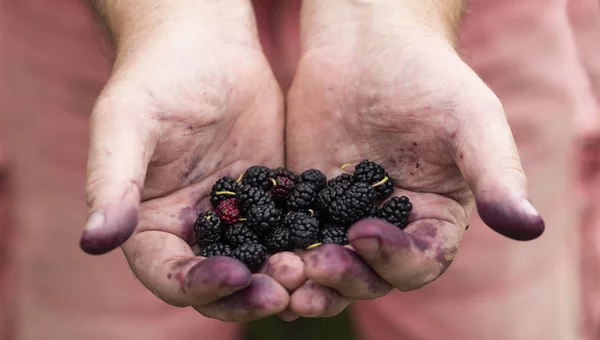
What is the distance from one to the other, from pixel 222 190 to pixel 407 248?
0.45 m

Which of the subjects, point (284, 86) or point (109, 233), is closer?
point (109, 233)

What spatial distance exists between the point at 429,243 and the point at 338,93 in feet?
1.53

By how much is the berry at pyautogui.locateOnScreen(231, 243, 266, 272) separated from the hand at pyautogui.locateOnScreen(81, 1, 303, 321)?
8cm

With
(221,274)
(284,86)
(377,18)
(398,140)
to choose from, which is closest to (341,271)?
(221,274)

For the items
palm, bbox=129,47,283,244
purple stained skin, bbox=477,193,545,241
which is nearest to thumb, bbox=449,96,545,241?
purple stained skin, bbox=477,193,545,241

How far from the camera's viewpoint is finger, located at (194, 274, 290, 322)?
1.03 m

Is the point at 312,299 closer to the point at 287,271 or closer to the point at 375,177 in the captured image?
the point at 287,271

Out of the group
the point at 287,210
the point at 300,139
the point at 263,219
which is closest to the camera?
the point at 263,219

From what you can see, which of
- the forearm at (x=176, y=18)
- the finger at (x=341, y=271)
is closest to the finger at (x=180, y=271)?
the finger at (x=341, y=271)

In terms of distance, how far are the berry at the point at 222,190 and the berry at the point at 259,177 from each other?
36 millimetres

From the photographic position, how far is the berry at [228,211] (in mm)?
1316

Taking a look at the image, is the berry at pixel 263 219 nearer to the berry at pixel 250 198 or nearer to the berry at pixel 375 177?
the berry at pixel 250 198

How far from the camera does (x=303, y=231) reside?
1.25 meters

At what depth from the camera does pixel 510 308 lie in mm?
2072
